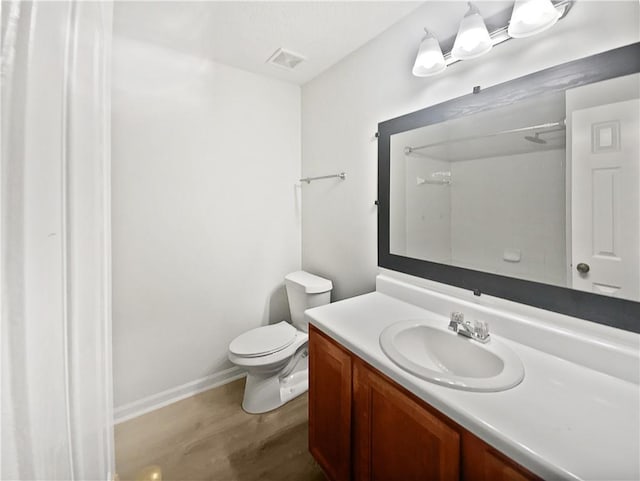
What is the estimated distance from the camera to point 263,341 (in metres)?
1.76

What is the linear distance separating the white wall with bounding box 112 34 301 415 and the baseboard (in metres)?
0.01

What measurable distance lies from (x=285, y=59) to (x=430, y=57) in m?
→ 1.07

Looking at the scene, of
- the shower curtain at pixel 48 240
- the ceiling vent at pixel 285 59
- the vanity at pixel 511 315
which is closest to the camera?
the shower curtain at pixel 48 240

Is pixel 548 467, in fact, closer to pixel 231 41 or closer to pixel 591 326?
pixel 591 326

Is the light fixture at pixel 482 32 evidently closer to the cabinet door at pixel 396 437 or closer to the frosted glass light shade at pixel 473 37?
the frosted glass light shade at pixel 473 37

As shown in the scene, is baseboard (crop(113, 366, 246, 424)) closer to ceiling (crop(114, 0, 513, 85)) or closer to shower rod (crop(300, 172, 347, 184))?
shower rod (crop(300, 172, 347, 184))

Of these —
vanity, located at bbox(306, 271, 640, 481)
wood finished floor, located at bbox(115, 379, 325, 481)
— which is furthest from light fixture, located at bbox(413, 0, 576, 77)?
wood finished floor, located at bbox(115, 379, 325, 481)

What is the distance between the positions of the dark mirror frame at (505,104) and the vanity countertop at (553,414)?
19 cm

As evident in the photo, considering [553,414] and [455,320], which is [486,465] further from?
[455,320]

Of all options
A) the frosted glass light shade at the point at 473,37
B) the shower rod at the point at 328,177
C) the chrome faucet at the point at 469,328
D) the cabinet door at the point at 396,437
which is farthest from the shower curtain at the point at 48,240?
the shower rod at the point at 328,177

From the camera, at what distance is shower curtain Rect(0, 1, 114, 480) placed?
0.30m

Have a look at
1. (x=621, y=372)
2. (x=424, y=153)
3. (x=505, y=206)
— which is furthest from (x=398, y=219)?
(x=621, y=372)

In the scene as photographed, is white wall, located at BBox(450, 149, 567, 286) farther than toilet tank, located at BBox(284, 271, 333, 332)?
No

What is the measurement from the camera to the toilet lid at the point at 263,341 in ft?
5.41
